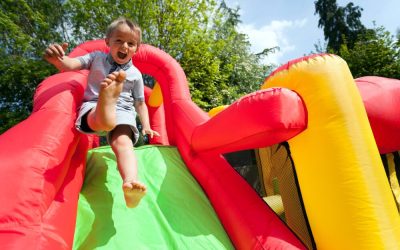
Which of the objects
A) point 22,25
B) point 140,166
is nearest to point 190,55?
point 22,25

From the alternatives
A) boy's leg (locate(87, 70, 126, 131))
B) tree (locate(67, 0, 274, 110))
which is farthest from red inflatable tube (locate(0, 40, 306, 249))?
tree (locate(67, 0, 274, 110))

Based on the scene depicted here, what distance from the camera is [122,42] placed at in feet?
5.92

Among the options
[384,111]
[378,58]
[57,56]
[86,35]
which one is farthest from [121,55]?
[378,58]

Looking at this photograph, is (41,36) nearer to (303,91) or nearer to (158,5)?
(158,5)

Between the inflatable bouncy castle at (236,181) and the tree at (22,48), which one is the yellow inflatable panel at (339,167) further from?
the tree at (22,48)

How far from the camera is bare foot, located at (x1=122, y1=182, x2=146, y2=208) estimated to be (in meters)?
1.28

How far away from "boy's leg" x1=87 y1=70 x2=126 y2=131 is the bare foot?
295 mm

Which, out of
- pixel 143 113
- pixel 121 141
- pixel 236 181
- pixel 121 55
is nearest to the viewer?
pixel 121 141

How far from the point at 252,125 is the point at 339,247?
0.64m

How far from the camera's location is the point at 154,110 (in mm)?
3877

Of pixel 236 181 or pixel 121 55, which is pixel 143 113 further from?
pixel 236 181

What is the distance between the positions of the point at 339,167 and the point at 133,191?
88 cm

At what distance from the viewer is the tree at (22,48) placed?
8383 millimetres

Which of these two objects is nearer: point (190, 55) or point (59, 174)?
point (59, 174)
